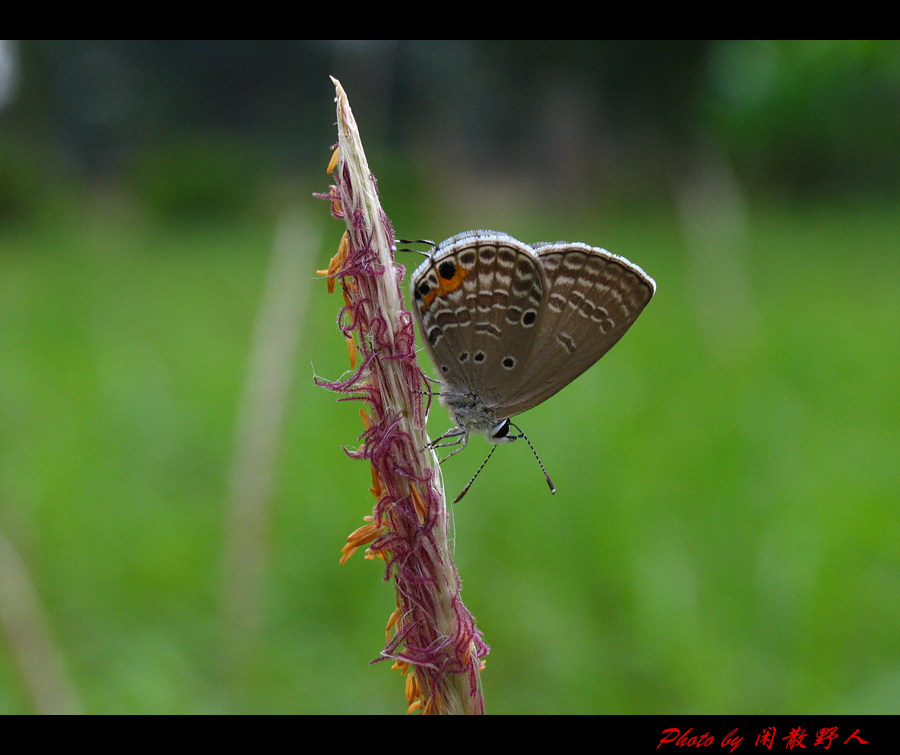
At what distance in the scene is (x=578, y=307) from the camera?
1.99 meters

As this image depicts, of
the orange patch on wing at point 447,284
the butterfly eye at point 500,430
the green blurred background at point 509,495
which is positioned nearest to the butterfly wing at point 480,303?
the orange patch on wing at point 447,284

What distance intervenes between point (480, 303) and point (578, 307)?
0.86 feet

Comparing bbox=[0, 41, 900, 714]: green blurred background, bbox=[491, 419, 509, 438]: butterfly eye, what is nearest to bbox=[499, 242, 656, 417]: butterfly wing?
bbox=[491, 419, 509, 438]: butterfly eye

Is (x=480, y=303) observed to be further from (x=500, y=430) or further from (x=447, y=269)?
(x=500, y=430)

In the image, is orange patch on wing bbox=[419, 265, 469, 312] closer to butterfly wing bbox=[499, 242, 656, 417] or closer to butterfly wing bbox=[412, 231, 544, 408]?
butterfly wing bbox=[412, 231, 544, 408]

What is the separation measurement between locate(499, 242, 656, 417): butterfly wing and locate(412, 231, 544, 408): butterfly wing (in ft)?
0.13

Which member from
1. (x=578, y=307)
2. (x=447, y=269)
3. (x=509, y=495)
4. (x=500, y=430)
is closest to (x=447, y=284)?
→ (x=447, y=269)

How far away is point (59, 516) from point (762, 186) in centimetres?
2547

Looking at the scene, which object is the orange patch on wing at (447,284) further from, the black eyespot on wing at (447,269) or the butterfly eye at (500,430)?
the butterfly eye at (500,430)

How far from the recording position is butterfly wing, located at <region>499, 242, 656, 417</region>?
1958 mm

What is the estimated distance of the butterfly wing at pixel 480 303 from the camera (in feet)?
6.15

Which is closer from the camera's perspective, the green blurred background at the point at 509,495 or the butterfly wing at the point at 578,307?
the butterfly wing at the point at 578,307

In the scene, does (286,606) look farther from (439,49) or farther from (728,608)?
(439,49)

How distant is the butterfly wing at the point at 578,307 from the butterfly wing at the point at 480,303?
0.13 ft
